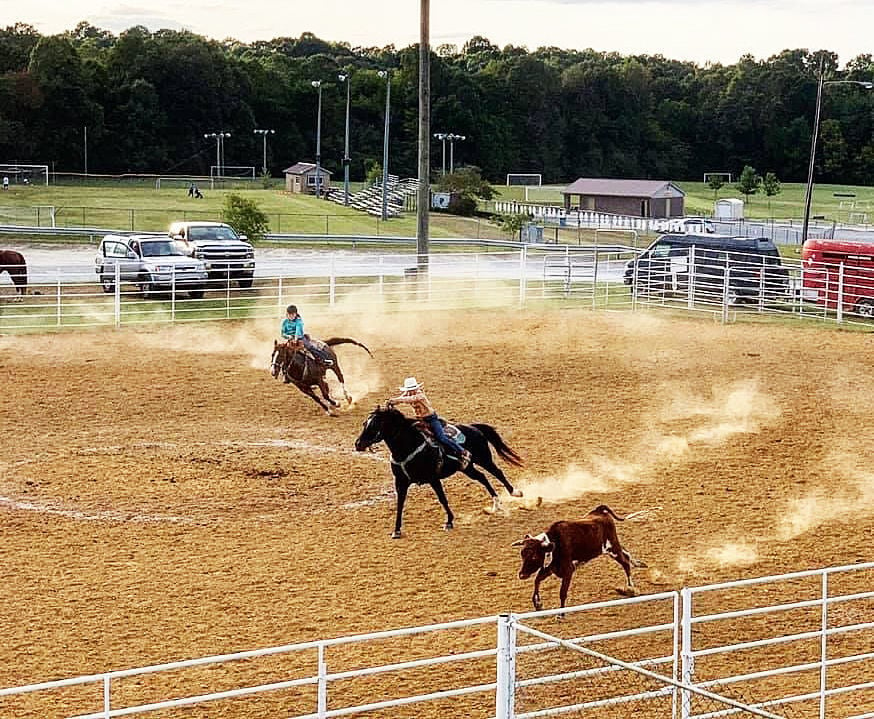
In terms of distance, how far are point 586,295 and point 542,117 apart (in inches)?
2814

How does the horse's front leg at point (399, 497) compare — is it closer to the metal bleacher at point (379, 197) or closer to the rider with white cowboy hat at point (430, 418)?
the rider with white cowboy hat at point (430, 418)

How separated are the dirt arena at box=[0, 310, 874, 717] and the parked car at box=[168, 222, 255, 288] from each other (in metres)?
7.03

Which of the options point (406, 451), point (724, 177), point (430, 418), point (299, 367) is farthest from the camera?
point (724, 177)

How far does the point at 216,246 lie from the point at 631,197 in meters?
47.6

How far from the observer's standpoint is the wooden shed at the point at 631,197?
248 feet

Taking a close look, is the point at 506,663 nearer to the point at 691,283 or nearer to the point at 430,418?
the point at 430,418

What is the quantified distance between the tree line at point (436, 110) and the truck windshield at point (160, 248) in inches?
1912

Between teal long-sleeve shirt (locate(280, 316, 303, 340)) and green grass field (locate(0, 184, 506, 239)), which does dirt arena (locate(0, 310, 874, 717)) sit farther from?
green grass field (locate(0, 184, 506, 239))

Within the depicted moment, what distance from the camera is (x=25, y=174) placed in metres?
71.8

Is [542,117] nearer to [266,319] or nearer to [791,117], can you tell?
[791,117]

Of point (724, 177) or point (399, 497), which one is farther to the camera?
point (724, 177)

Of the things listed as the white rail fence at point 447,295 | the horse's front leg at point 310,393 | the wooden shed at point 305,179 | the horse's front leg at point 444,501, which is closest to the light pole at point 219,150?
the wooden shed at point 305,179

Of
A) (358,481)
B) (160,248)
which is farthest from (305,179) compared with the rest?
(358,481)

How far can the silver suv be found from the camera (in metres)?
29.2
